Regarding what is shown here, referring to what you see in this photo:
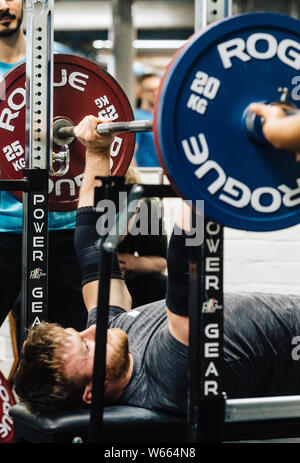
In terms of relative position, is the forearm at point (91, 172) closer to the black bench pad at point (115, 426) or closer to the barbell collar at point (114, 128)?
the barbell collar at point (114, 128)

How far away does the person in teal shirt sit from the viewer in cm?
287

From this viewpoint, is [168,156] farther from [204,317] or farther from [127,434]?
[127,434]

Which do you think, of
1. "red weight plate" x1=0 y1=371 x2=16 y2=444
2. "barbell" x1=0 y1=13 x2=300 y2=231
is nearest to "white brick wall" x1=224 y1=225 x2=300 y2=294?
"red weight plate" x1=0 y1=371 x2=16 y2=444

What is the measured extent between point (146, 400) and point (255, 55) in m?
0.97

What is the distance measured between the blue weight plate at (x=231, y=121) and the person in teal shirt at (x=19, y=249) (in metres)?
1.37

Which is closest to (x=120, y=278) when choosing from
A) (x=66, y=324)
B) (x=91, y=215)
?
(x=91, y=215)

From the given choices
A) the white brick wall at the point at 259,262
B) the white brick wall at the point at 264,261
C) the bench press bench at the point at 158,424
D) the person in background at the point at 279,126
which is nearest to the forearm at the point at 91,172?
the bench press bench at the point at 158,424

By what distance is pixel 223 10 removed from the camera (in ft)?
5.74

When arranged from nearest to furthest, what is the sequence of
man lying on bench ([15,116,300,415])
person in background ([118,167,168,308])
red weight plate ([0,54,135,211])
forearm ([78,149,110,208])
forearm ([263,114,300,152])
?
forearm ([263,114,300,152]), man lying on bench ([15,116,300,415]), forearm ([78,149,110,208]), red weight plate ([0,54,135,211]), person in background ([118,167,168,308])

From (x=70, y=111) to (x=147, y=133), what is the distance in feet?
9.93

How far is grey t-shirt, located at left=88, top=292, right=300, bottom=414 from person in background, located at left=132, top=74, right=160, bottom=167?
10.6ft

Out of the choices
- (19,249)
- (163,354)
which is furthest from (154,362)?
(19,249)

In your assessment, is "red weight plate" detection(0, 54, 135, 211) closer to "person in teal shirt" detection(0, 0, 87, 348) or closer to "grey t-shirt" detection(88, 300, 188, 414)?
"person in teal shirt" detection(0, 0, 87, 348)

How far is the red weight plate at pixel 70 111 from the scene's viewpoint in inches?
105
